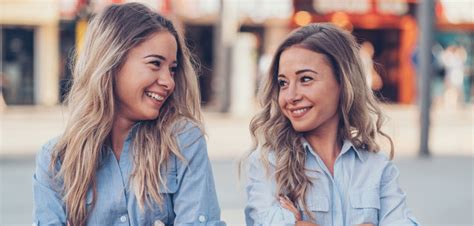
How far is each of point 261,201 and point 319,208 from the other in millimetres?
203

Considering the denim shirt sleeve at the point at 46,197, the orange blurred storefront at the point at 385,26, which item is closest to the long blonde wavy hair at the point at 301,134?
the denim shirt sleeve at the point at 46,197

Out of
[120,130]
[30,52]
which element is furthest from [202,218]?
[30,52]

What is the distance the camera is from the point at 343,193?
3.23 m

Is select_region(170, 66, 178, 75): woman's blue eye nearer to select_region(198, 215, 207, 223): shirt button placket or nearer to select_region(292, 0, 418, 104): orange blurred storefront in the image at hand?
select_region(198, 215, 207, 223): shirt button placket

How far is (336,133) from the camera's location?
3.38 metres

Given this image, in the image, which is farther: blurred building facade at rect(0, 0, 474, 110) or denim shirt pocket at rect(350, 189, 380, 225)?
blurred building facade at rect(0, 0, 474, 110)

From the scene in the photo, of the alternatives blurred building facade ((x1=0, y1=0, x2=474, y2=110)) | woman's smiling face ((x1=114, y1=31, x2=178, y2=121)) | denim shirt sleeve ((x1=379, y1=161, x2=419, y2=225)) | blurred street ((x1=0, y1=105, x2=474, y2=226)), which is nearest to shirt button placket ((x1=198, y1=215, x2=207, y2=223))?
woman's smiling face ((x1=114, y1=31, x2=178, y2=121))

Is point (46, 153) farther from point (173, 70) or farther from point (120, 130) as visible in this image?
point (173, 70)

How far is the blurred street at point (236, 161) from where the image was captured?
27.0ft

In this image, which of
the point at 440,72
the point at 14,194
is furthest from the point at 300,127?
the point at 440,72

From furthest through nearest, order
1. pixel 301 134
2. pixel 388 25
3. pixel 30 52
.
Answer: pixel 388 25, pixel 30 52, pixel 301 134

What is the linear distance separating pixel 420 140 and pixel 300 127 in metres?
10.1

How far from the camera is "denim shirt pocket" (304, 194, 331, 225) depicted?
3180 millimetres

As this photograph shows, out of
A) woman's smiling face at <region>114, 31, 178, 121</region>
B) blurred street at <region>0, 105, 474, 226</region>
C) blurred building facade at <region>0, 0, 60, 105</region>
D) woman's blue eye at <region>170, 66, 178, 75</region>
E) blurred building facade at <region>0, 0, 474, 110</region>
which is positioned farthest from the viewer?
blurred building facade at <region>0, 0, 60, 105</region>
